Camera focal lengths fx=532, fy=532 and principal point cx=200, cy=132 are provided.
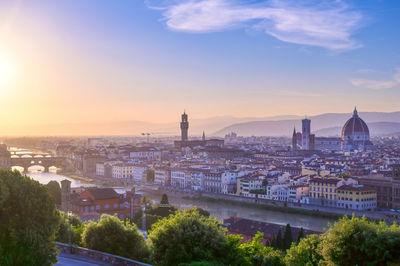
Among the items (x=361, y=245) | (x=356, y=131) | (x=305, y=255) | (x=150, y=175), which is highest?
(x=356, y=131)

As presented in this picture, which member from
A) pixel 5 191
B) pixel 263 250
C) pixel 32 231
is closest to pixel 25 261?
pixel 32 231

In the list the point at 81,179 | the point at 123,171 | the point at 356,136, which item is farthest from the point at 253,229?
the point at 356,136

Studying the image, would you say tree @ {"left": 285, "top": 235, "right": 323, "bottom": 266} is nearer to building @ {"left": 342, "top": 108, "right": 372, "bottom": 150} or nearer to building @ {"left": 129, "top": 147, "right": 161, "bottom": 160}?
building @ {"left": 129, "top": 147, "right": 161, "bottom": 160}

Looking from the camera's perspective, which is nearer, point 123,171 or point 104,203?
point 104,203

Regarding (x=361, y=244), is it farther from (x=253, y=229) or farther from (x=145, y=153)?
(x=145, y=153)

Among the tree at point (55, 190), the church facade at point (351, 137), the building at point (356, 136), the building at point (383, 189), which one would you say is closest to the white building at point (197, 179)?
the building at point (383, 189)

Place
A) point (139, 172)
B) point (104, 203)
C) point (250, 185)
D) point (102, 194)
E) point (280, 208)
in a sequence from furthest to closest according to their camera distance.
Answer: point (139, 172) < point (250, 185) < point (280, 208) < point (102, 194) < point (104, 203)

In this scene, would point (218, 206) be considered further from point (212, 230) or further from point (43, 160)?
point (43, 160)
